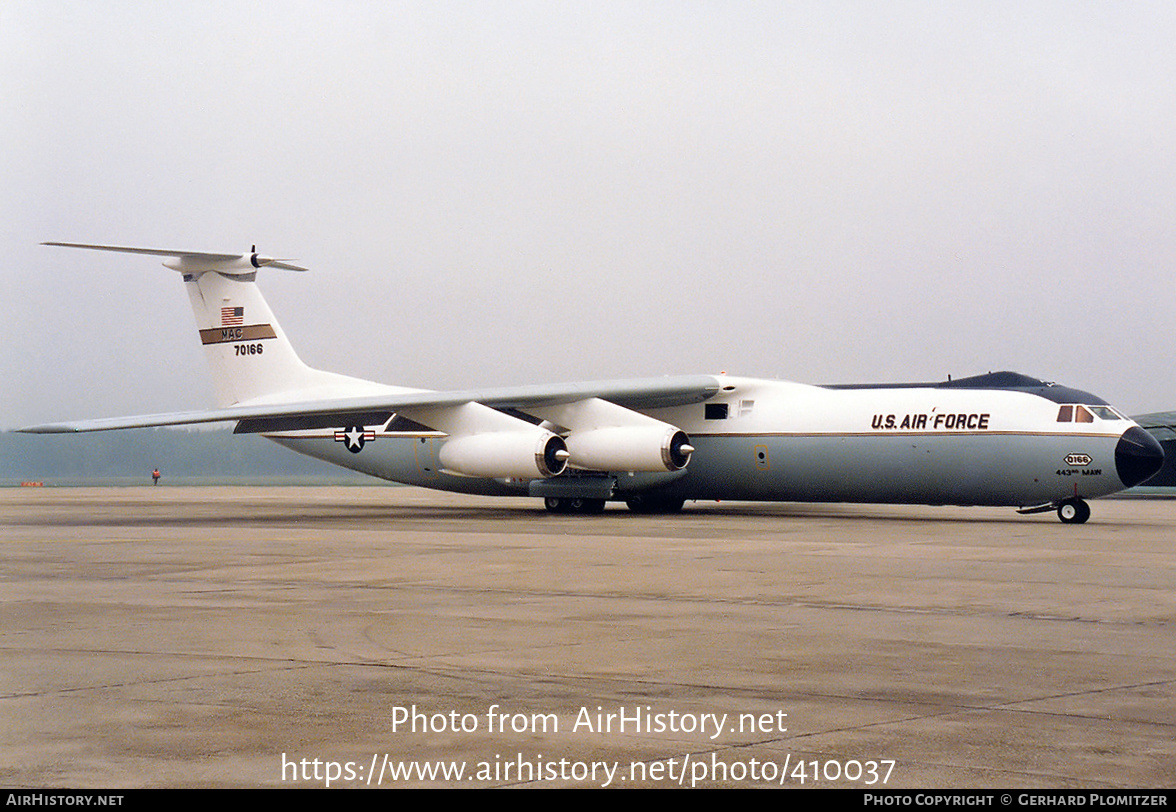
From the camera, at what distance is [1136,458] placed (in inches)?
963

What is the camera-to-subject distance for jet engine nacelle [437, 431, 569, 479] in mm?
28188

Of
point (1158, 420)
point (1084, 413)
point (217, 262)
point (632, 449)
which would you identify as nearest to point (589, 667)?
point (1084, 413)

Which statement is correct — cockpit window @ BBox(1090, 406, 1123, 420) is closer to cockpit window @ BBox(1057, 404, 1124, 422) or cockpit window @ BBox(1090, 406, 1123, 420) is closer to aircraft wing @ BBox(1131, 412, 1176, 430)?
cockpit window @ BBox(1057, 404, 1124, 422)

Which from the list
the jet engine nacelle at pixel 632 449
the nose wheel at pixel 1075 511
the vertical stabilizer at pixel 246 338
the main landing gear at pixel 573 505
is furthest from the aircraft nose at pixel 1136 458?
the vertical stabilizer at pixel 246 338

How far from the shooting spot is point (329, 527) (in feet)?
80.6

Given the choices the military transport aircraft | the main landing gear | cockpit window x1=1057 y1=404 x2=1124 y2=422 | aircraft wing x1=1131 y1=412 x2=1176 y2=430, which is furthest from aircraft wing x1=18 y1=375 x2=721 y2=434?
aircraft wing x1=1131 y1=412 x2=1176 y2=430

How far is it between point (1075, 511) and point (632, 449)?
8685 mm

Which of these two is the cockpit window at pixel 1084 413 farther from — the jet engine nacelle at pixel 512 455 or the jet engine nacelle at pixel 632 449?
the jet engine nacelle at pixel 512 455

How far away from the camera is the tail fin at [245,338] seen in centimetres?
3347

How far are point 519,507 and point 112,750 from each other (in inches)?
1117

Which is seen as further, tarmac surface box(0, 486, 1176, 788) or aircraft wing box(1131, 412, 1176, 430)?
aircraft wing box(1131, 412, 1176, 430)

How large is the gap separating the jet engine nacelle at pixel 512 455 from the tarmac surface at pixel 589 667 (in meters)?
9.89

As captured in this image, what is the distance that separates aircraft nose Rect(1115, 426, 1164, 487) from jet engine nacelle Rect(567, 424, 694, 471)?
8205mm
